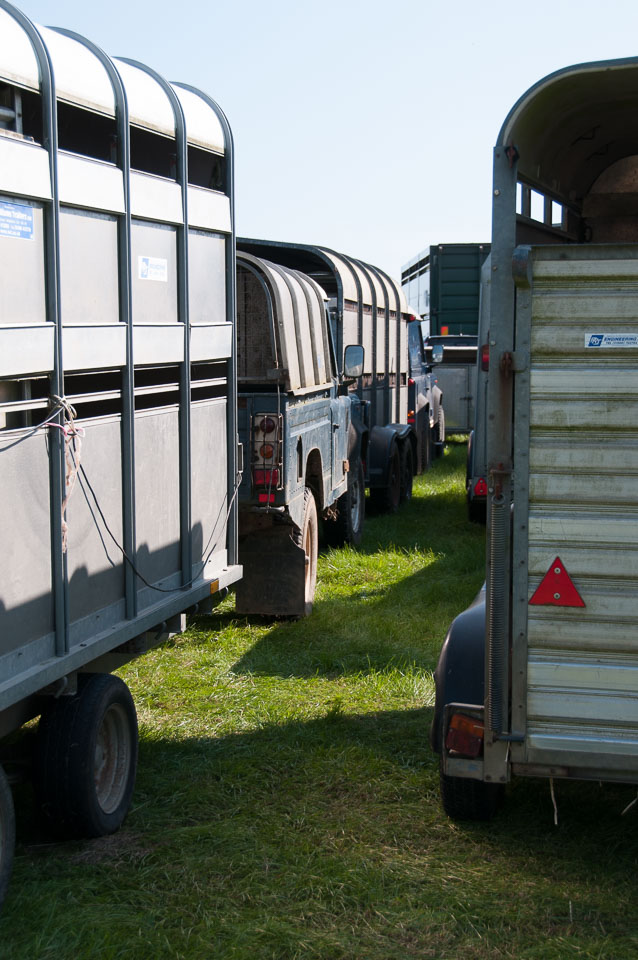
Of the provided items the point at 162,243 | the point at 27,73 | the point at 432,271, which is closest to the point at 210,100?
the point at 162,243

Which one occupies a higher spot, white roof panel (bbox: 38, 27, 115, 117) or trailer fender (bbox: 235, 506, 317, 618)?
white roof panel (bbox: 38, 27, 115, 117)

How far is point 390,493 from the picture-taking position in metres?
13.4

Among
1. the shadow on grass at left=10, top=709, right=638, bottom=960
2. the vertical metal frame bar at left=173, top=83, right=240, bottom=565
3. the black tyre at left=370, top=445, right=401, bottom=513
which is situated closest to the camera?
the shadow on grass at left=10, top=709, right=638, bottom=960

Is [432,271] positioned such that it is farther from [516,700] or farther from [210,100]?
[516,700]

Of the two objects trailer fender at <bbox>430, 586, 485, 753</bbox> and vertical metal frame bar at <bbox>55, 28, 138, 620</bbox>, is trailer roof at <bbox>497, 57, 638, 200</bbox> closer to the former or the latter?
vertical metal frame bar at <bbox>55, 28, 138, 620</bbox>

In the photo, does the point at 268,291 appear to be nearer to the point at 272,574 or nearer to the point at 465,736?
the point at 272,574

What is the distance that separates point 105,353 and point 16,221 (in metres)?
0.79

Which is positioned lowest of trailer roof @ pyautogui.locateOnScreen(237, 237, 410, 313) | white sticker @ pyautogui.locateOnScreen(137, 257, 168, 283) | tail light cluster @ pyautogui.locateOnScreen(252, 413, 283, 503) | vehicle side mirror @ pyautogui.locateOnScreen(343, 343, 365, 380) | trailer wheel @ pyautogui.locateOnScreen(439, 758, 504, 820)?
trailer wheel @ pyautogui.locateOnScreen(439, 758, 504, 820)

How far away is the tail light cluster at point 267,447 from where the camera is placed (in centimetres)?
734

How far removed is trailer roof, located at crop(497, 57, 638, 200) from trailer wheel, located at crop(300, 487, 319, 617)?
340 centimetres

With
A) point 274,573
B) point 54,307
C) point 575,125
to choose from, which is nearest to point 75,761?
point 54,307

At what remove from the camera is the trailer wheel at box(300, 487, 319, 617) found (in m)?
8.23

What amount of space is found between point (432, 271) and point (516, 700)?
65.6ft

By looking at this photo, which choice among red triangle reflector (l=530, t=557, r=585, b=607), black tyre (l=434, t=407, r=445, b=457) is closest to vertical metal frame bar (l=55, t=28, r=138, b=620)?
red triangle reflector (l=530, t=557, r=585, b=607)
